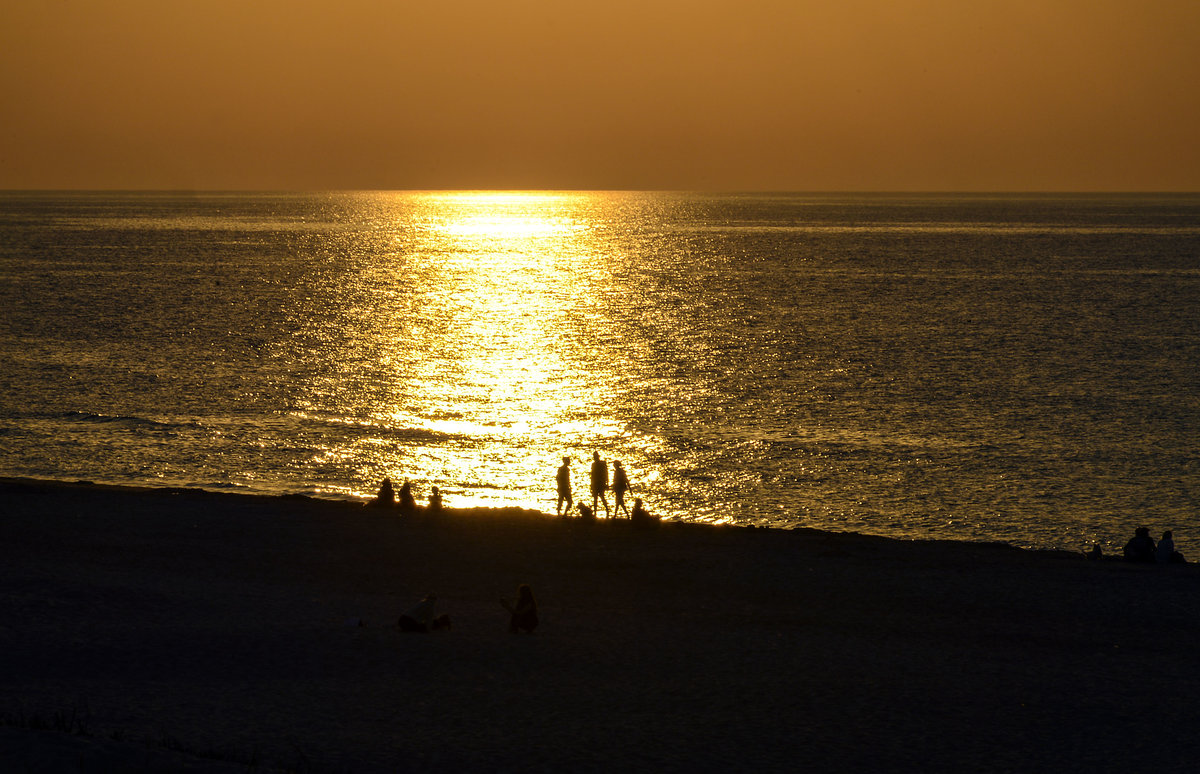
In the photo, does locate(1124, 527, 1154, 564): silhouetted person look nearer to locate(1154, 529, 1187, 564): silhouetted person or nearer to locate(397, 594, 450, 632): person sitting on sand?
locate(1154, 529, 1187, 564): silhouetted person

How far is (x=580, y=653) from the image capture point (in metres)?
17.1

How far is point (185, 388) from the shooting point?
173 feet

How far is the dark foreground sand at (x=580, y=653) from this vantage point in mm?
13578

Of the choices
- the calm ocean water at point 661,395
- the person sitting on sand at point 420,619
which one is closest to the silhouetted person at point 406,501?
the calm ocean water at point 661,395

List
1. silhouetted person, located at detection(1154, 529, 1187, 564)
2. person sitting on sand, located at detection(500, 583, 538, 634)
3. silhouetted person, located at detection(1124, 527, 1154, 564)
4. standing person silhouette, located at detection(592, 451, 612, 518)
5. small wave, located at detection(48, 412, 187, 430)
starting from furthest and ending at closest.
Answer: small wave, located at detection(48, 412, 187, 430), standing person silhouette, located at detection(592, 451, 612, 518), silhouetted person, located at detection(1124, 527, 1154, 564), silhouetted person, located at detection(1154, 529, 1187, 564), person sitting on sand, located at detection(500, 583, 538, 634)

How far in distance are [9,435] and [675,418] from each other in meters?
24.0

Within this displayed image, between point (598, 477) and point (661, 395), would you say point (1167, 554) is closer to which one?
point (598, 477)

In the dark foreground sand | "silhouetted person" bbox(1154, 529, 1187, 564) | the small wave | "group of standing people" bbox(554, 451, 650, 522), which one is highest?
the small wave

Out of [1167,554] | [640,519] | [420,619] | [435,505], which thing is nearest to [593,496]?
[640,519]

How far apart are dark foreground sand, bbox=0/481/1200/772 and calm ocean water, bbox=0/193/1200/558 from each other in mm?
8577

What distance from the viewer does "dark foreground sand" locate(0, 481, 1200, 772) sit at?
44.5 ft

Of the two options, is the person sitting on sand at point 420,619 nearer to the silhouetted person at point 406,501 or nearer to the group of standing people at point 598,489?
the group of standing people at point 598,489

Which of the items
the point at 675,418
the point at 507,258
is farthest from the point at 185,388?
the point at 507,258

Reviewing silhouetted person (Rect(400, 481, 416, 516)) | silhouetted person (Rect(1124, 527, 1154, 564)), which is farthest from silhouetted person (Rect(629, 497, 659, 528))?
silhouetted person (Rect(1124, 527, 1154, 564))
